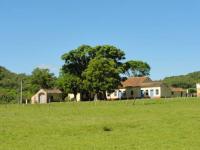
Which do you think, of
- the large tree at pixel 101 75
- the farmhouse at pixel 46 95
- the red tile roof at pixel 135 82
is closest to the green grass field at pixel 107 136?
the large tree at pixel 101 75

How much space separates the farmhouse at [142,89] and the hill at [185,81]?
39.5 meters

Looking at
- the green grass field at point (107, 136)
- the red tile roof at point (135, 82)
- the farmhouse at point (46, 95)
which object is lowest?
the green grass field at point (107, 136)

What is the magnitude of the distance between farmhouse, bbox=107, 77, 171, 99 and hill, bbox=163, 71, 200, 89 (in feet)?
130

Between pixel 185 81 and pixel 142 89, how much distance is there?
195ft

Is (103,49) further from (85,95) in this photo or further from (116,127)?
(116,127)

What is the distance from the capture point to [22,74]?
164 metres

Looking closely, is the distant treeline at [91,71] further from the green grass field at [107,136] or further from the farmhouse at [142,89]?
the green grass field at [107,136]

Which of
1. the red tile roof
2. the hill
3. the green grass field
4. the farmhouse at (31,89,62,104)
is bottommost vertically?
A: the green grass field

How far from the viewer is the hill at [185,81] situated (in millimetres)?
161875

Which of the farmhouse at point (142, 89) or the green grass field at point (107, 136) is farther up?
the farmhouse at point (142, 89)

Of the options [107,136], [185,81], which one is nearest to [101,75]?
[107,136]

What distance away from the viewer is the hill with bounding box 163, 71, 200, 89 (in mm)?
161875

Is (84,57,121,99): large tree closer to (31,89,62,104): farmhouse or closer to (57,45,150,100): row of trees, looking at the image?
(57,45,150,100): row of trees

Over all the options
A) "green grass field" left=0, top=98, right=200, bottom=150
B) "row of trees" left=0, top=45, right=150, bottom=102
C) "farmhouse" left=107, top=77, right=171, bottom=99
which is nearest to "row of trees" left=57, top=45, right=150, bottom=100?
"row of trees" left=0, top=45, right=150, bottom=102
